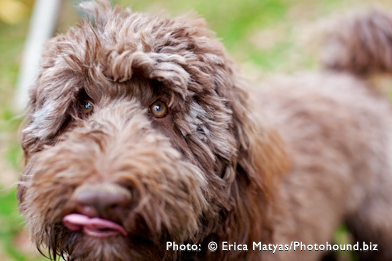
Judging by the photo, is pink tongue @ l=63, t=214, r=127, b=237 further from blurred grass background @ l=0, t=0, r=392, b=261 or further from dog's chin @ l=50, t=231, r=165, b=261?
blurred grass background @ l=0, t=0, r=392, b=261

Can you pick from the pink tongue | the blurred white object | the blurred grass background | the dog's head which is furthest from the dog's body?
the blurred white object

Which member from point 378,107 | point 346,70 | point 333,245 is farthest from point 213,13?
point 333,245

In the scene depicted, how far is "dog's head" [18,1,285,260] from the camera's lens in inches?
63.3

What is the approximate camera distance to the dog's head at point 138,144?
1607 mm

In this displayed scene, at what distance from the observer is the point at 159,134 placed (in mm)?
1927

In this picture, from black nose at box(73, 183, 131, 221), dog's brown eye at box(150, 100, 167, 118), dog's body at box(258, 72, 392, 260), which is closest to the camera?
black nose at box(73, 183, 131, 221)

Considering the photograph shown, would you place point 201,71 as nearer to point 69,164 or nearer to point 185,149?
point 185,149

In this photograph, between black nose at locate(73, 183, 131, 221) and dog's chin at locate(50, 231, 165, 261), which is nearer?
black nose at locate(73, 183, 131, 221)

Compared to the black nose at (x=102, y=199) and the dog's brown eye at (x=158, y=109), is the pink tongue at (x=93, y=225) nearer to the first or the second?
the black nose at (x=102, y=199)

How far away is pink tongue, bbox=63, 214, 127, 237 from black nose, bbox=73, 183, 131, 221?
37 millimetres

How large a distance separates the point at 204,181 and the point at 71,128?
763 millimetres

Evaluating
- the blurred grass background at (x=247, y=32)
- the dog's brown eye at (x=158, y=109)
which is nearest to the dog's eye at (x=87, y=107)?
the dog's brown eye at (x=158, y=109)

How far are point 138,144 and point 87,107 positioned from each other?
1.59 feet

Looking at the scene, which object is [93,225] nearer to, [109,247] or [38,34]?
[109,247]
